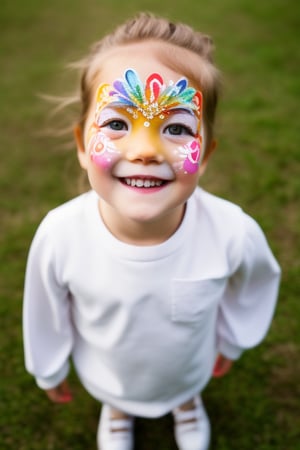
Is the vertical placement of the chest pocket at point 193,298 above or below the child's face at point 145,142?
below

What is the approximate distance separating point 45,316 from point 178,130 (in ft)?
2.52

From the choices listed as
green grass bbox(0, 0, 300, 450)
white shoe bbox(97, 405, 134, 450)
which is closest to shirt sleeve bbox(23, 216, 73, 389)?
white shoe bbox(97, 405, 134, 450)

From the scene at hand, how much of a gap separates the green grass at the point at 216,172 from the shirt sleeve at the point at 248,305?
0.43 metres

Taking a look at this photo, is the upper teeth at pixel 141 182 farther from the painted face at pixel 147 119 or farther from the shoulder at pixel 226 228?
the shoulder at pixel 226 228

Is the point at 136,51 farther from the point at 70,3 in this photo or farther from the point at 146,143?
the point at 70,3

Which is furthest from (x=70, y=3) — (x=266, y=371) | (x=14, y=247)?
(x=266, y=371)

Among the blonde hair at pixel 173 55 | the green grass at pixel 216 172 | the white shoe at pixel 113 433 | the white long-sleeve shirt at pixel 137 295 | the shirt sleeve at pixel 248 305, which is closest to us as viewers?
the blonde hair at pixel 173 55

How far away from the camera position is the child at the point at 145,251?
1271 millimetres

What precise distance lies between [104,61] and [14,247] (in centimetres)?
165

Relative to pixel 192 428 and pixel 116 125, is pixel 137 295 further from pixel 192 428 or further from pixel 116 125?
pixel 192 428

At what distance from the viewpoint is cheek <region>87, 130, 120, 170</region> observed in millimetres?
1253

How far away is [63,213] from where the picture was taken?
1.55 meters

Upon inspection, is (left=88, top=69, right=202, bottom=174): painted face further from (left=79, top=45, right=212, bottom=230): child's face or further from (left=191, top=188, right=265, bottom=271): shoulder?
(left=191, top=188, right=265, bottom=271): shoulder

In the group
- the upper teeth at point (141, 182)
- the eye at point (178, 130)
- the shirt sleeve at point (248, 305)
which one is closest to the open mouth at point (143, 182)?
the upper teeth at point (141, 182)
